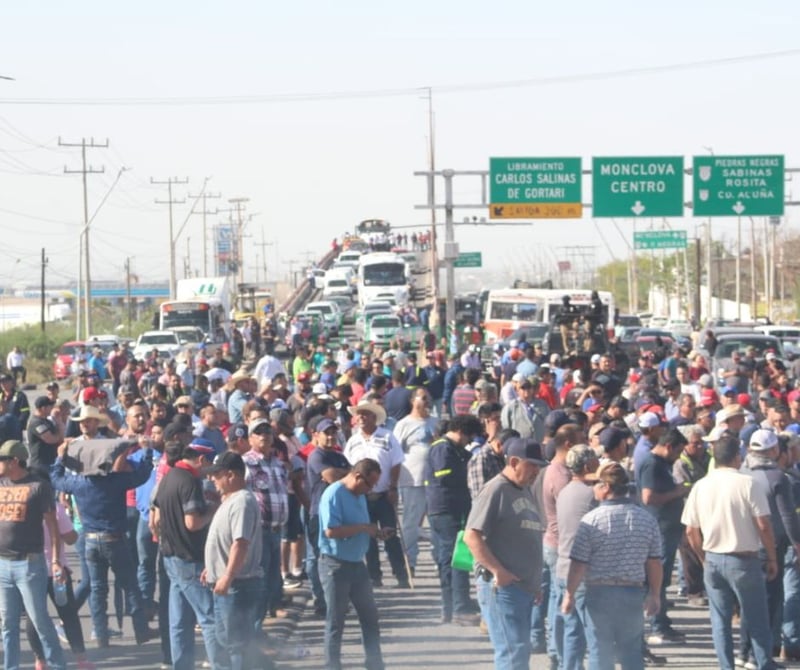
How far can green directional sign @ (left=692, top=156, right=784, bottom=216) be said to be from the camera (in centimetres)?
3903

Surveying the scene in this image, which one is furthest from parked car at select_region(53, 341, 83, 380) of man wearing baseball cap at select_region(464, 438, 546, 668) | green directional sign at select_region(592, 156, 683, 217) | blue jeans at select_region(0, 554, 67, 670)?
man wearing baseball cap at select_region(464, 438, 546, 668)

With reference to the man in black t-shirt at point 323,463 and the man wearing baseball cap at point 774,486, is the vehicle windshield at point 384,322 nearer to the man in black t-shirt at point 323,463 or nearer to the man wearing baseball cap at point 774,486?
the man in black t-shirt at point 323,463

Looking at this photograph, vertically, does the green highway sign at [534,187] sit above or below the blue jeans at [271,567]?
above

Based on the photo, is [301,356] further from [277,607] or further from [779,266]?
[779,266]

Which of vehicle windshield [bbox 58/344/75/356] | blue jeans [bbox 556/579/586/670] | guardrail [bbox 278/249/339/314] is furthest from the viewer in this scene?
guardrail [bbox 278/249/339/314]

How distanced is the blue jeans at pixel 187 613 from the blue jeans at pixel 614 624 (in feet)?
8.24

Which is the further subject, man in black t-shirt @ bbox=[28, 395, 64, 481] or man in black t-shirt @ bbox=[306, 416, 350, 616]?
man in black t-shirt @ bbox=[28, 395, 64, 481]

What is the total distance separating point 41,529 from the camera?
10.2 m

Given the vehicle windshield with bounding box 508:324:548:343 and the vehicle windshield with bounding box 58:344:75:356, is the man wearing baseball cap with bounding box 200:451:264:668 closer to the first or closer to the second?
the vehicle windshield with bounding box 508:324:548:343

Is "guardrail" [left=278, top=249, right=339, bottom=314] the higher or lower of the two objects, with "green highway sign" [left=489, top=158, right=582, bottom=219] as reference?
lower

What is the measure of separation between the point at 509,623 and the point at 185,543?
235 cm

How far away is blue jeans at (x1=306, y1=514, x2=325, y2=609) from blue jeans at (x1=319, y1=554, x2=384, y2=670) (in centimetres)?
223

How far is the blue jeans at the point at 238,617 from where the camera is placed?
31.4ft

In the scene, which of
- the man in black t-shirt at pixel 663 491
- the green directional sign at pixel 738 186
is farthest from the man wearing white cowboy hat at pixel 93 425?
the green directional sign at pixel 738 186
